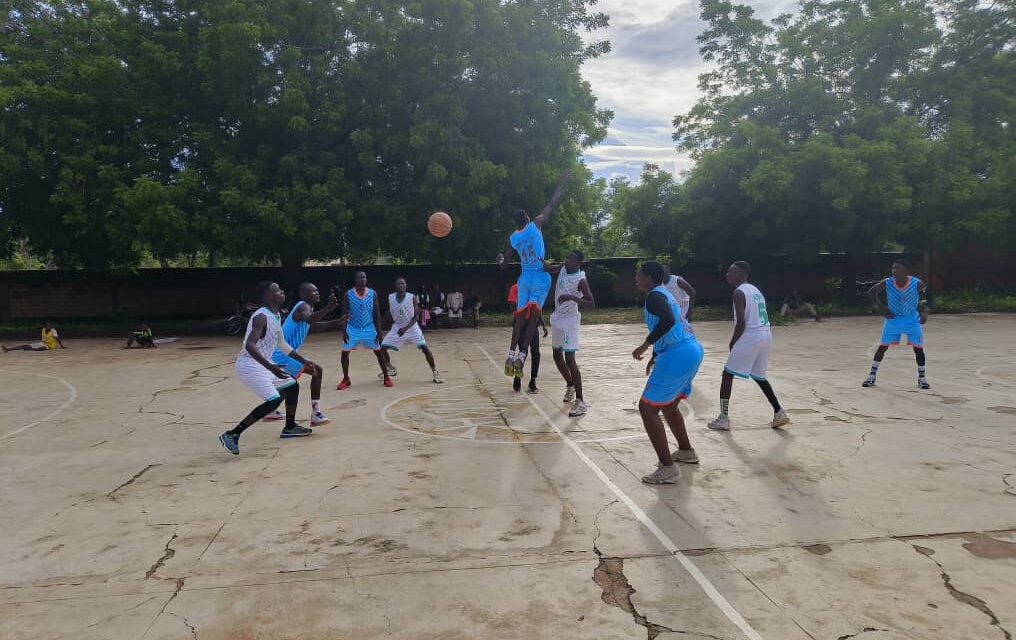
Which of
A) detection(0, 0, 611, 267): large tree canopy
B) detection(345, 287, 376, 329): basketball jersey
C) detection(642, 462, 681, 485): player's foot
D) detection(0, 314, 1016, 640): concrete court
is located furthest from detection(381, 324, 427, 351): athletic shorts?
detection(0, 0, 611, 267): large tree canopy

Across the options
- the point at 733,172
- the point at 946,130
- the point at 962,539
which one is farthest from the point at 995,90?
the point at 962,539

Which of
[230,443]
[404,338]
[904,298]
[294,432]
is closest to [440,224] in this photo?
[404,338]

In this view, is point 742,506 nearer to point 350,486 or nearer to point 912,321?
point 350,486

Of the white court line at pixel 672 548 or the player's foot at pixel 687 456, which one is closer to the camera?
the white court line at pixel 672 548

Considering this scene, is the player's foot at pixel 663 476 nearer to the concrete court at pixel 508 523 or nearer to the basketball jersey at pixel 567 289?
the concrete court at pixel 508 523

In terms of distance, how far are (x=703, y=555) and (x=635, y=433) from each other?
10.1 feet

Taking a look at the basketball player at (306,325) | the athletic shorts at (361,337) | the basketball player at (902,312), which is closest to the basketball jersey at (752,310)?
the basketball player at (902,312)

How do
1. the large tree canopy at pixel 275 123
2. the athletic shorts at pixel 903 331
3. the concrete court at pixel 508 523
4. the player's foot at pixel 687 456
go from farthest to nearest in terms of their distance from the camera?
the large tree canopy at pixel 275 123 → the athletic shorts at pixel 903 331 → the player's foot at pixel 687 456 → the concrete court at pixel 508 523

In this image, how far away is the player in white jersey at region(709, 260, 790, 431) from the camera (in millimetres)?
7211

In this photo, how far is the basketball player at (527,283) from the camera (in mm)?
8789

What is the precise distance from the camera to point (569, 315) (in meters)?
Answer: 8.68

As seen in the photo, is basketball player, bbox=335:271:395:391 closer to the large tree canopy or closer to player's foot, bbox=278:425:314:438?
player's foot, bbox=278:425:314:438

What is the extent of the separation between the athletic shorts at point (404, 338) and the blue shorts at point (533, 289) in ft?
7.05

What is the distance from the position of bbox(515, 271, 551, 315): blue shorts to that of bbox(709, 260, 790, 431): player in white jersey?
2613 millimetres
